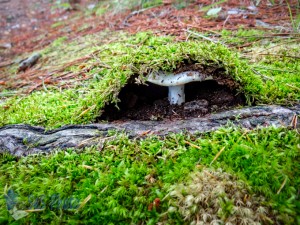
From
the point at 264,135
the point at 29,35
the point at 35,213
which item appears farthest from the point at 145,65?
the point at 29,35

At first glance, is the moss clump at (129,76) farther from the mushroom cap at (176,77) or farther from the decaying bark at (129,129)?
the decaying bark at (129,129)

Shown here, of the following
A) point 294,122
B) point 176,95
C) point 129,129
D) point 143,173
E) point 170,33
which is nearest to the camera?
point 143,173

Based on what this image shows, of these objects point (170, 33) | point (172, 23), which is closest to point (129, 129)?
point (170, 33)

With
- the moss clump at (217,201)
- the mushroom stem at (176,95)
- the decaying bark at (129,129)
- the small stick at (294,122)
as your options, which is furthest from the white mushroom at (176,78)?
the moss clump at (217,201)

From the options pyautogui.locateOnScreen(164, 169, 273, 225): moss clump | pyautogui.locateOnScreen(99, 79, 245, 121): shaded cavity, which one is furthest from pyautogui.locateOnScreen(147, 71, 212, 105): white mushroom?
pyautogui.locateOnScreen(164, 169, 273, 225): moss clump

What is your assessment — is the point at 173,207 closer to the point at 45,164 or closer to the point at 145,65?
the point at 45,164

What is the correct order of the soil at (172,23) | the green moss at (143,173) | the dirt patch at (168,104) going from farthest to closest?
1. the soil at (172,23)
2. the dirt patch at (168,104)
3. the green moss at (143,173)

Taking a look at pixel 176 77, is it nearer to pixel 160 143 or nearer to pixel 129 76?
pixel 129 76
